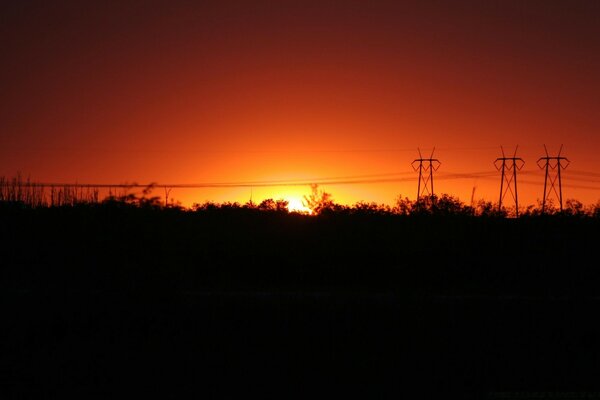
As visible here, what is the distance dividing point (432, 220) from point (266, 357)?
79.8 ft

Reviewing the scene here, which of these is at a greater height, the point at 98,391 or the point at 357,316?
the point at 357,316

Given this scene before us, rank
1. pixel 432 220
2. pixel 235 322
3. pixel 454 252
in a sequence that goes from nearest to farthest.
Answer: pixel 235 322
pixel 454 252
pixel 432 220

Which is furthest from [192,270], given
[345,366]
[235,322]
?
[345,366]

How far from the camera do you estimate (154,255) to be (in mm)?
19156

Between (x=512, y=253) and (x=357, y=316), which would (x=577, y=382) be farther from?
(x=512, y=253)

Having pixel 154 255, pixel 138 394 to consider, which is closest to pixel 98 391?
pixel 138 394

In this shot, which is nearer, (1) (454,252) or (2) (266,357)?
(2) (266,357)

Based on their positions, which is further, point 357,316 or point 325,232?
point 325,232

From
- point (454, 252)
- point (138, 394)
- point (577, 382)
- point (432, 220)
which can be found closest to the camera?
point (138, 394)

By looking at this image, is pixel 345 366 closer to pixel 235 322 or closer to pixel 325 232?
pixel 235 322

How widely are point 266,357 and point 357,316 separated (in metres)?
2.88

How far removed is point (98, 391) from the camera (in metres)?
17.5

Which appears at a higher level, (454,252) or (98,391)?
(454,252)

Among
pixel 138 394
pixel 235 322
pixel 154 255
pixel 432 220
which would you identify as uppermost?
pixel 432 220
